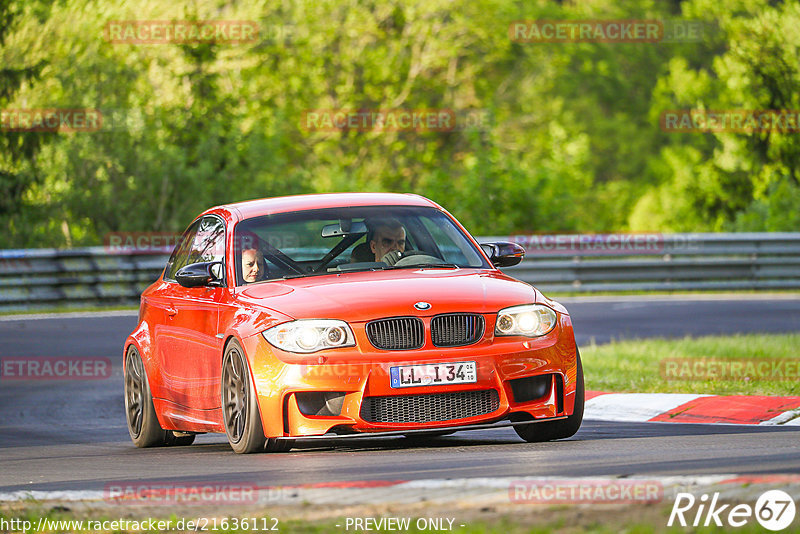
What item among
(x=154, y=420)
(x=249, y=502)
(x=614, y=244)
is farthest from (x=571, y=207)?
(x=249, y=502)

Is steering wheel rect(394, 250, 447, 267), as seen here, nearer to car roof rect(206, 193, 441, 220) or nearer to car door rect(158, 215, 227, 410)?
car roof rect(206, 193, 441, 220)

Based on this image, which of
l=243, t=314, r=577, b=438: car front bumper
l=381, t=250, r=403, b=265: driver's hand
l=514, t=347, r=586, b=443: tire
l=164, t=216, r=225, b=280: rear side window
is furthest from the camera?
l=164, t=216, r=225, b=280: rear side window

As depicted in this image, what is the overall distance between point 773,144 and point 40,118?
17269 millimetres

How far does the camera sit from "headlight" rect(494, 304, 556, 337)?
8516 mm

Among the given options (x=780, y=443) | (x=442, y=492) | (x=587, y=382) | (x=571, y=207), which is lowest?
(x=571, y=207)

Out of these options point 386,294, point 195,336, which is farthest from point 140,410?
point 386,294

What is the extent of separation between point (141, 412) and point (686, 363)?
5333 millimetres

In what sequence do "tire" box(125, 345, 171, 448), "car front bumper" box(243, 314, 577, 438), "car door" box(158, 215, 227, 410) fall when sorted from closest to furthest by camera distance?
"car front bumper" box(243, 314, 577, 438) < "car door" box(158, 215, 227, 410) < "tire" box(125, 345, 171, 448)

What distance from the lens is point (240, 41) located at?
122 feet

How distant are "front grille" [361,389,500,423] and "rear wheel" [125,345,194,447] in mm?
2489

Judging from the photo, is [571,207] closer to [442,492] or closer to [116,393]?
[116,393]

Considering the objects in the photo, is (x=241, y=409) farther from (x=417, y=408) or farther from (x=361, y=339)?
(x=417, y=408)

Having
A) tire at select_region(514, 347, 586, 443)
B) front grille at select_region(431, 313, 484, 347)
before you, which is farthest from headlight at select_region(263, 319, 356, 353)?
tire at select_region(514, 347, 586, 443)

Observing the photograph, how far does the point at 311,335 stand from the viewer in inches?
329
